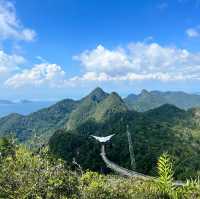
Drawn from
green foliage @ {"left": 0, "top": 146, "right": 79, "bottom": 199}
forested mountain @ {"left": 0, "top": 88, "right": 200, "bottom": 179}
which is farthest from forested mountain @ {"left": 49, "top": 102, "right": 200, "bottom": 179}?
green foliage @ {"left": 0, "top": 146, "right": 79, "bottom": 199}

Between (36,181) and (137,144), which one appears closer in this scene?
(36,181)

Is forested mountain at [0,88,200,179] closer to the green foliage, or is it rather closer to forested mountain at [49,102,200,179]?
forested mountain at [49,102,200,179]

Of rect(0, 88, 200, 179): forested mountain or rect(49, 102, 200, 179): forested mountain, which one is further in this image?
rect(0, 88, 200, 179): forested mountain

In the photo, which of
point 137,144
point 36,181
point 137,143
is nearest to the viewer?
point 36,181

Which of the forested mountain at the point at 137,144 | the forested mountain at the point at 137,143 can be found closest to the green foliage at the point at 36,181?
the forested mountain at the point at 137,143

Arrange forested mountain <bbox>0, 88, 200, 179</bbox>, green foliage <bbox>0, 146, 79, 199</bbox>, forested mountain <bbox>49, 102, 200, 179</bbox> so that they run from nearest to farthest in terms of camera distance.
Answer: green foliage <bbox>0, 146, 79, 199</bbox> → forested mountain <bbox>49, 102, 200, 179</bbox> → forested mountain <bbox>0, 88, 200, 179</bbox>

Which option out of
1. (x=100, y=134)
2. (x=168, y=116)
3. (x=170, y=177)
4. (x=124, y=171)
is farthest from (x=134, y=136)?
(x=170, y=177)

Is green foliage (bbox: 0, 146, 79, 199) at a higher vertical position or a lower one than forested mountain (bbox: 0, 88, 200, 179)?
higher

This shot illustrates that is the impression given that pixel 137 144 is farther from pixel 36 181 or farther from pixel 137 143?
pixel 36 181

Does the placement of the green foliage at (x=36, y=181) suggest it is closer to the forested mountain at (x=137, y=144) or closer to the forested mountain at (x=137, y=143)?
the forested mountain at (x=137, y=143)

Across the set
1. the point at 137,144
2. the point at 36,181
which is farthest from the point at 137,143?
the point at 36,181

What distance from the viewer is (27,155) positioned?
36.8 ft

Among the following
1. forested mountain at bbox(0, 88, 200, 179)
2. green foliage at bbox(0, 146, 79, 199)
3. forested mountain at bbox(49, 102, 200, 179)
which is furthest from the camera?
forested mountain at bbox(0, 88, 200, 179)

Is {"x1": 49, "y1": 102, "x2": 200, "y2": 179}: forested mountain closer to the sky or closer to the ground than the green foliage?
closer to the ground
